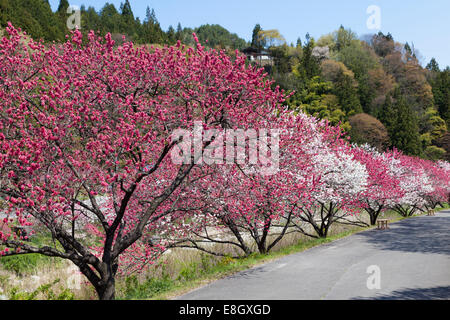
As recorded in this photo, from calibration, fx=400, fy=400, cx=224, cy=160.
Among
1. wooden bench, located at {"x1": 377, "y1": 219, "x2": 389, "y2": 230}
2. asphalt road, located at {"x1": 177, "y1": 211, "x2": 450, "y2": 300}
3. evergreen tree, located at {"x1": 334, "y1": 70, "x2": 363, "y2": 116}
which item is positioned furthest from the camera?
evergreen tree, located at {"x1": 334, "y1": 70, "x2": 363, "y2": 116}

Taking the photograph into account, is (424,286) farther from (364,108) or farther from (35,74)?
(364,108)

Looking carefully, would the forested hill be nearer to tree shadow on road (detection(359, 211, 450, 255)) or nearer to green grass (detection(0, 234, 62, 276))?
tree shadow on road (detection(359, 211, 450, 255))

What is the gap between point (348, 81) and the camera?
7069cm

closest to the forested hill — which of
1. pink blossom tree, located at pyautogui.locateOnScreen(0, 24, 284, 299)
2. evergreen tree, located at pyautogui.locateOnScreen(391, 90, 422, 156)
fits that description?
evergreen tree, located at pyautogui.locateOnScreen(391, 90, 422, 156)

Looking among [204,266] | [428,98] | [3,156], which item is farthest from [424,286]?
[428,98]

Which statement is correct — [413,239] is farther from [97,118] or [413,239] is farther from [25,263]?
[25,263]

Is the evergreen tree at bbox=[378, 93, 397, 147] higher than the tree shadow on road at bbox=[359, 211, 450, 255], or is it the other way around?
the evergreen tree at bbox=[378, 93, 397, 147]

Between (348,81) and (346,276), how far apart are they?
6549 cm

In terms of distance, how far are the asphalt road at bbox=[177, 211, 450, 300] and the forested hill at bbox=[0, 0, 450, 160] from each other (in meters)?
31.9

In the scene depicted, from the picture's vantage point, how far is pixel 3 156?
712cm

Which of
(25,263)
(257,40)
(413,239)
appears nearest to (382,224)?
(413,239)

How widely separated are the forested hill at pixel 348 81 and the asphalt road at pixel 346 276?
31.9m

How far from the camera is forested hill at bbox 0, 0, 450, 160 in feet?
199
